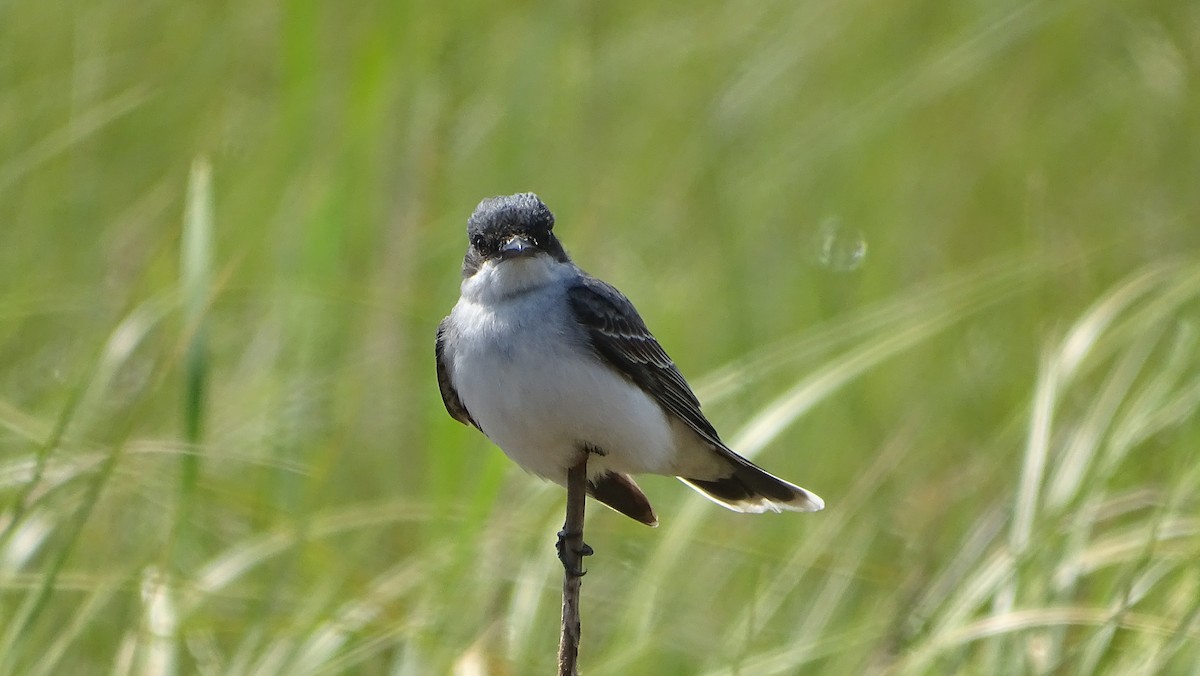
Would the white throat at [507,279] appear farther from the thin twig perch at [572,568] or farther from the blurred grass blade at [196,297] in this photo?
the blurred grass blade at [196,297]

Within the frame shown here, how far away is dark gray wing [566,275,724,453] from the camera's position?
3717 mm

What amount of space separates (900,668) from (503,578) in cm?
119

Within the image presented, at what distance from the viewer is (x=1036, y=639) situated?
3.74m

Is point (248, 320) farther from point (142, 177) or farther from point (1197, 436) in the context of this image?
point (1197, 436)

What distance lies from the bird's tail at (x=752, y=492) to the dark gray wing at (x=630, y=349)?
23cm

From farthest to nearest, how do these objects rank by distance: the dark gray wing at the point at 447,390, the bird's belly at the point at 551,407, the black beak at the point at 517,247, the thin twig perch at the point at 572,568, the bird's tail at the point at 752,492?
the bird's tail at the point at 752,492
the dark gray wing at the point at 447,390
the black beak at the point at 517,247
the bird's belly at the point at 551,407
the thin twig perch at the point at 572,568

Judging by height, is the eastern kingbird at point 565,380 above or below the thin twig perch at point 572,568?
above

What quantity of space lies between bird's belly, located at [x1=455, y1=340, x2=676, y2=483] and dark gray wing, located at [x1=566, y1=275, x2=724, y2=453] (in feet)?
0.26

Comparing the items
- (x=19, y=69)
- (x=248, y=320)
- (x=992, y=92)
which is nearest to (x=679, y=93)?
(x=992, y=92)

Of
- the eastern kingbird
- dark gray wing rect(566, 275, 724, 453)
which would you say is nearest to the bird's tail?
the eastern kingbird

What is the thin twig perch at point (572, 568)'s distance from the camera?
2.41 metres

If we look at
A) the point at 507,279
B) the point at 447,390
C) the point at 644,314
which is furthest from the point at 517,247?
the point at 644,314

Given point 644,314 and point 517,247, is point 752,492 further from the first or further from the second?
point 644,314

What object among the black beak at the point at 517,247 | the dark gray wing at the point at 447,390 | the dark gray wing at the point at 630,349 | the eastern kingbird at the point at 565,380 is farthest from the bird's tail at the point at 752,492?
the black beak at the point at 517,247
